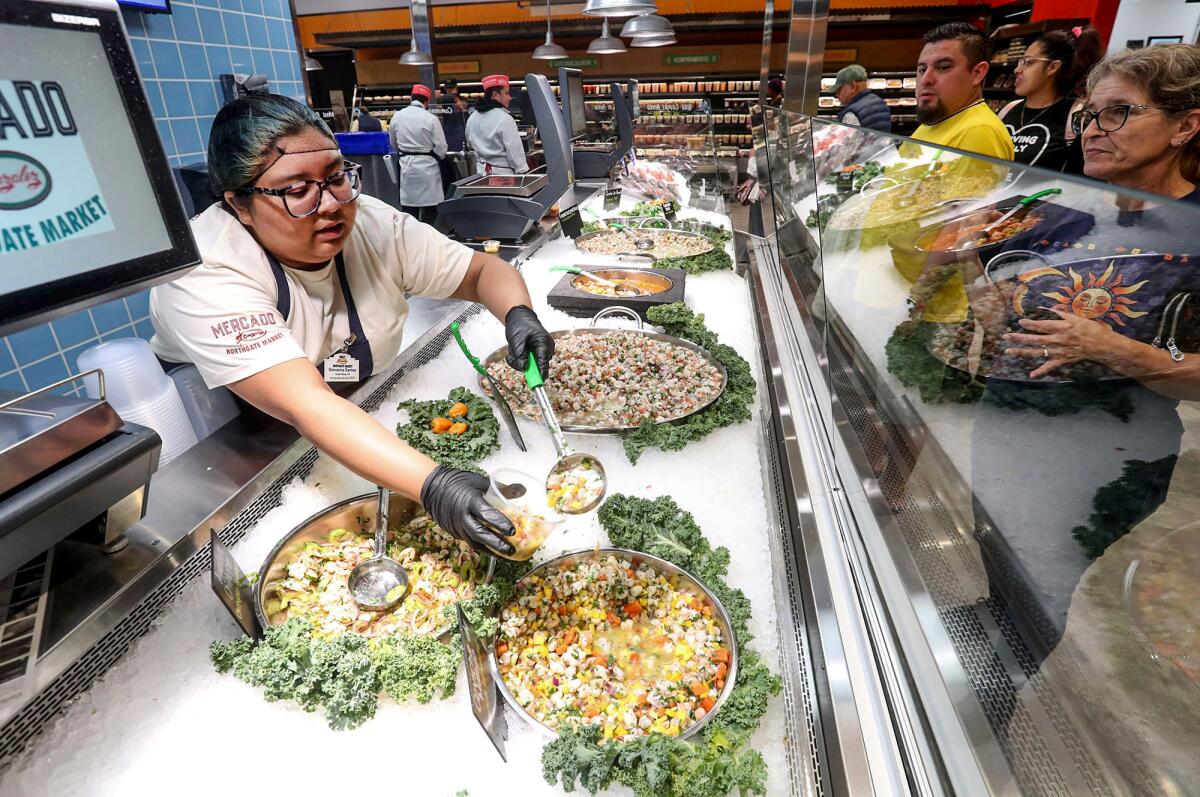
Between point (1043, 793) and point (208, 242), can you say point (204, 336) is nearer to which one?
point (208, 242)

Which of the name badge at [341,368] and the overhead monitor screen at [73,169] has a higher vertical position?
the overhead monitor screen at [73,169]

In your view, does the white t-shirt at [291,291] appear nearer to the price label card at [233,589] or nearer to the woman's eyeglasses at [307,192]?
the woman's eyeglasses at [307,192]

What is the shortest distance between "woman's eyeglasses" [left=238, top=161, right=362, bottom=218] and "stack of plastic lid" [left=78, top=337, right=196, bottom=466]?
47 cm

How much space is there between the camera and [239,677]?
3.66 ft

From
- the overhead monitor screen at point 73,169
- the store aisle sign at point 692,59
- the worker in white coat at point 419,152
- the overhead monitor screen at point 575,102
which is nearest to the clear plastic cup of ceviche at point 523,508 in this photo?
the overhead monitor screen at point 73,169

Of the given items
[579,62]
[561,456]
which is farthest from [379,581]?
[579,62]

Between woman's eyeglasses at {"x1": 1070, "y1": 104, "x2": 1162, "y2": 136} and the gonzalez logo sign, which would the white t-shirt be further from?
woman's eyeglasses at {"x1": 1070, "y1": 104, "x2": 1162, "y2": 136}

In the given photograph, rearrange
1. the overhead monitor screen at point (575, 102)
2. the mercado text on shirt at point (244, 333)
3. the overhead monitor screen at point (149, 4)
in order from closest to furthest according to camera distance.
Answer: the mercado text on shirt at point (244, 333) < the overhead monitor screen at point (149, 4) < the overhead monitor screen at point (575, 102)

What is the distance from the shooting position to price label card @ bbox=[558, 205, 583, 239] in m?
3.86

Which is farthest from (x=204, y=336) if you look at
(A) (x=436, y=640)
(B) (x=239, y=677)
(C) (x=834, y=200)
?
(C) (x=834, y=200)

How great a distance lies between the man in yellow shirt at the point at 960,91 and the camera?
8.50 ft

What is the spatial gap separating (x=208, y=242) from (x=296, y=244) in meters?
0.21

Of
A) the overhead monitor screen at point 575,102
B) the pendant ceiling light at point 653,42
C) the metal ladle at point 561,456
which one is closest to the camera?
the metal ladle at point 561,456

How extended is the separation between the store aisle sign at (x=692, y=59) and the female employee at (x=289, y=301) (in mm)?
14915
